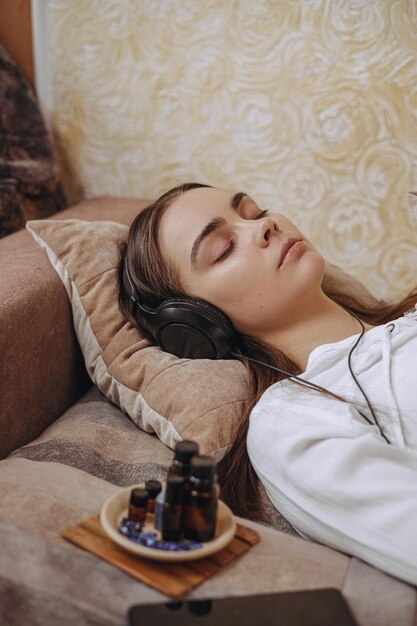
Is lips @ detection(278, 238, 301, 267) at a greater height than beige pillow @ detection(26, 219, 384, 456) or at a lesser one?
Result: greater

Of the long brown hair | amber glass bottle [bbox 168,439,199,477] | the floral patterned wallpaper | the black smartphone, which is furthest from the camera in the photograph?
the floral patterned wallpaper

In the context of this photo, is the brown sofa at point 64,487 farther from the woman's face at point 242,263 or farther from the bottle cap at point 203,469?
the woman's face at point 242,263

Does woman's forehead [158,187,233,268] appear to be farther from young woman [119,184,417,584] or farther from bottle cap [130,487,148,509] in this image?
bottle cap [130,487,148,509]

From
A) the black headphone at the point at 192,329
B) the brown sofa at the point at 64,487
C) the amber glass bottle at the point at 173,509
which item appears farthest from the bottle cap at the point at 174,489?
the black headphone at the point at 192,329

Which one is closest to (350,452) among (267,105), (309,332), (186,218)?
(309,332)

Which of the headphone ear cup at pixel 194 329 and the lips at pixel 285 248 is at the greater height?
the lips at pixel 285 248

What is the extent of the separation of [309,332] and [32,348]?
534 millimetres

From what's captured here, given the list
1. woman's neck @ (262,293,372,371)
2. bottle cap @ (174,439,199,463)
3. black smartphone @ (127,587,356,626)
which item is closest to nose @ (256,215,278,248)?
woman's neck @ (262,293,372,371)

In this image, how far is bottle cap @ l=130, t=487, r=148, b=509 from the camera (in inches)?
34.2

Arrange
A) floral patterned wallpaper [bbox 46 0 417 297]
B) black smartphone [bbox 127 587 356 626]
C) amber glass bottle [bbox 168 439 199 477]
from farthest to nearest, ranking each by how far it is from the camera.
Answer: floral patterned wallpaper [bbox 46 0 417 297], amber glass bottle [bbox 168 439 199 477], black smartphone [bbox 127 587 356 626]

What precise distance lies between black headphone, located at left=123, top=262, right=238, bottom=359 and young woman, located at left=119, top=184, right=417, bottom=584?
4cm

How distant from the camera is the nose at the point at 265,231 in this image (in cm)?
127

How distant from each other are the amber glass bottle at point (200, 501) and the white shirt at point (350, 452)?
0.61 feet

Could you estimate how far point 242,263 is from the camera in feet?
4.14
